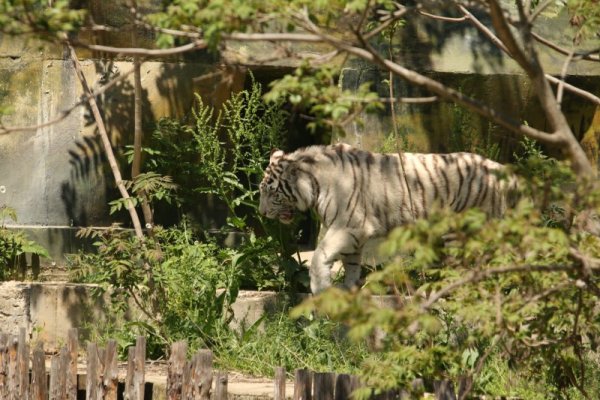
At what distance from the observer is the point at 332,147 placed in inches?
391

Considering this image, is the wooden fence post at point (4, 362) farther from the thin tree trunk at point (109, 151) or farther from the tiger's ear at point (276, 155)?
the tiger's ear at point (276, 155)

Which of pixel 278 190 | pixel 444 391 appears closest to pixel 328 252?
pixel 278 190

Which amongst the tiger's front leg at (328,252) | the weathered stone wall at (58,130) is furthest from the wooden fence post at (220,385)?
the weathered stone wall at (58,130)

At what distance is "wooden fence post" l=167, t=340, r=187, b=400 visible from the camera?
296 inches

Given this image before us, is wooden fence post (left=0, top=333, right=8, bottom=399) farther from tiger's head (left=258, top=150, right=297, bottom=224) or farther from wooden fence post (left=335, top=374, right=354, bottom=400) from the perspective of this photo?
wooden fence post (left=335, top=374, right=354, bottom=400)

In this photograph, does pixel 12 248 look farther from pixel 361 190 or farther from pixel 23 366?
pixel 361 190

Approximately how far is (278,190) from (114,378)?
2.51 meters

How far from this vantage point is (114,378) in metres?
7.97

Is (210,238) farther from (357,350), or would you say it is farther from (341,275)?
(357,350)

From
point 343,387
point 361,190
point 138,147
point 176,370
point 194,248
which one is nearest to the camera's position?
point 343,387

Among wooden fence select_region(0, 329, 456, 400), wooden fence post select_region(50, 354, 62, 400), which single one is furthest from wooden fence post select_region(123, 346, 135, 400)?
wooden fence post select_region(50, 354, 62, 400)

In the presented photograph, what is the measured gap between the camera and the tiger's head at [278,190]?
983 centimetres

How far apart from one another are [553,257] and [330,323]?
151 inches

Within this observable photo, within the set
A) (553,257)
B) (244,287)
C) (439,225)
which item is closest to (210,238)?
(244,287)
